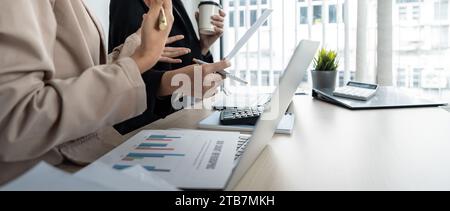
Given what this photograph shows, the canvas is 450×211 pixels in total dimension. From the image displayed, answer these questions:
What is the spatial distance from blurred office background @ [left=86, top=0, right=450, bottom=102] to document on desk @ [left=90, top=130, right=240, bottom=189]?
1.35 meters

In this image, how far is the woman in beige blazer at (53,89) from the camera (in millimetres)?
495

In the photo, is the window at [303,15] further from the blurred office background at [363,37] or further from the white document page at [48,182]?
the white document page at [48,182]

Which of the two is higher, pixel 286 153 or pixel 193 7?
pixel 193 7

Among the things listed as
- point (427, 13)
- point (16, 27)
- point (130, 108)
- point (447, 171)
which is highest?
point (427, 13)

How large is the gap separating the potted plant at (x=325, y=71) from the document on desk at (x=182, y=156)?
90cm

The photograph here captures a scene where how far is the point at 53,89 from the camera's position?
1.73 feet

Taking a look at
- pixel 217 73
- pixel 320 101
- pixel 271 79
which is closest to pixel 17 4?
pixel 217 73

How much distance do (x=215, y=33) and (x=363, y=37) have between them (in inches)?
51.3

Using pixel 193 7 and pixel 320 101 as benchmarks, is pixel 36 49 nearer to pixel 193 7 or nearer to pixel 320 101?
pixel 320 101

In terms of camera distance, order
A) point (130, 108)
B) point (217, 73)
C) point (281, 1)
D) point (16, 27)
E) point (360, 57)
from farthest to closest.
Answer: point (281, 1), point (360, 57), point (217, 73), point (130, 108), point (16, 27)
